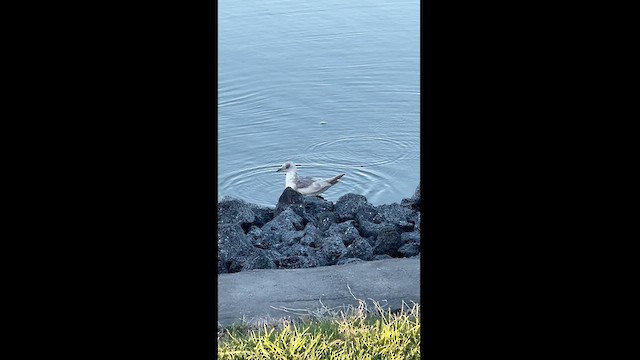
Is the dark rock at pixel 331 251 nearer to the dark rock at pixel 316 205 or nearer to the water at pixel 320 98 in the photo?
the dark rock at pixel 316 205

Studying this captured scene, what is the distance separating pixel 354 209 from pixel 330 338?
1833mm

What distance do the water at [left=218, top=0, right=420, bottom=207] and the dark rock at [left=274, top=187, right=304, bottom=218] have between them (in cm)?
16

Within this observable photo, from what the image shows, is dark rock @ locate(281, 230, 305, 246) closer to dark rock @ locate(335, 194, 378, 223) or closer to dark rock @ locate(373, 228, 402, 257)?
dark rock @ locate(335, 194, 378, 223)

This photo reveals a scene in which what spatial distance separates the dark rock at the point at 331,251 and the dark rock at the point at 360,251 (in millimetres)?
25

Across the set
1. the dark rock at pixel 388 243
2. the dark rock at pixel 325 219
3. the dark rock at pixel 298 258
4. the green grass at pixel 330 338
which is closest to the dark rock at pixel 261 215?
the dark rock at pixel 325 219

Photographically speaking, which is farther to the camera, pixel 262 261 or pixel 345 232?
pixel 345 232

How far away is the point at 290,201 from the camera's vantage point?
198 inches

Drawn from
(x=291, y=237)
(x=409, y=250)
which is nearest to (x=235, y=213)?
(x=291, y=237)

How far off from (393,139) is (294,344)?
2.92 metres

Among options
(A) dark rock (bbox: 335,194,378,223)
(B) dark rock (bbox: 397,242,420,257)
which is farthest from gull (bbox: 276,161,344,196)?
(B) dark rock (bbox: 397,242,420,257)

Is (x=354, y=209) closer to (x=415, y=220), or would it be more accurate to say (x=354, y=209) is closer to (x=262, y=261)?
(x=415, y=220)
